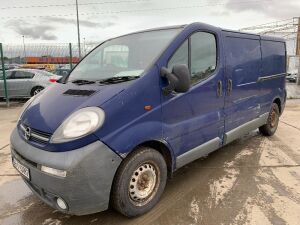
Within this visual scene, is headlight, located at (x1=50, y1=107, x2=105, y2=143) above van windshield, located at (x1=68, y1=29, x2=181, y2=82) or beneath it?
beneath

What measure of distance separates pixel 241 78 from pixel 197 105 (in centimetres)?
130

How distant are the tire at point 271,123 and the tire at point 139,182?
3461 millimetres

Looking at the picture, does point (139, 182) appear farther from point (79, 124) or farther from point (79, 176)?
point (79, 124)

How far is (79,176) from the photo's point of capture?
247cm

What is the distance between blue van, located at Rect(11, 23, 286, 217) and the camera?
2.56 meters

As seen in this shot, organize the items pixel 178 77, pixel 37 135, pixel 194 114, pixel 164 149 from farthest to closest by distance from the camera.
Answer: pixel 194 114 < pixel 164 149 < pixel 178 77 < pixel 37 135

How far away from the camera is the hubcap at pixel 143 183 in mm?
2969

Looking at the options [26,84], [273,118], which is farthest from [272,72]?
[26,84]

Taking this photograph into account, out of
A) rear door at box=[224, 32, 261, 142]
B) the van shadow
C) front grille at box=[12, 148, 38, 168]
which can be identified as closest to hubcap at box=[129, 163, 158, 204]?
the van shadow

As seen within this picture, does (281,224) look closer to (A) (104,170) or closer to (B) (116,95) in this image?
(A) (104,170)

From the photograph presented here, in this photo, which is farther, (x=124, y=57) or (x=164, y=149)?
(x=124, y=57)

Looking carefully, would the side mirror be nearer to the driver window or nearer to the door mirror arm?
the door mirror arm

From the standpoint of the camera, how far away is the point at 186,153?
3.48 m

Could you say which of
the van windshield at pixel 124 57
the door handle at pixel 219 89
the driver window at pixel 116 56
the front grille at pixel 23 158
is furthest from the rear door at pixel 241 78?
the front grille at pixel 23 158
